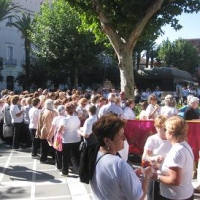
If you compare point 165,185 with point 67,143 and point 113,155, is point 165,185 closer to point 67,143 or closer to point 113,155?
point 113,155

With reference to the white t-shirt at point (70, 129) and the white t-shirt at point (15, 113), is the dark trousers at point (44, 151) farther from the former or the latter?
the white t-shirt at point (15, 113)

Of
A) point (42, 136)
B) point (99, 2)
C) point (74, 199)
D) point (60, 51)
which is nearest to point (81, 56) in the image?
point (60, 51)

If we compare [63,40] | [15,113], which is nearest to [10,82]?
[63,40]

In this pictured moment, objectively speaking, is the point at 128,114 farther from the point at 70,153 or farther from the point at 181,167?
the point at 181,167

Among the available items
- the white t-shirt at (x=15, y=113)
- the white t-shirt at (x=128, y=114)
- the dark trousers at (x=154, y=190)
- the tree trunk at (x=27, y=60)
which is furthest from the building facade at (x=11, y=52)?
the dark trousers at (x=154, y=190)

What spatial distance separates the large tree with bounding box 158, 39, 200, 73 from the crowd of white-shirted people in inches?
2042

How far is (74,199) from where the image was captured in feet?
21.6

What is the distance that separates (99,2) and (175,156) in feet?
40.8

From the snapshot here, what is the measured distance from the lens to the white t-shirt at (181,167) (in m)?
3.63

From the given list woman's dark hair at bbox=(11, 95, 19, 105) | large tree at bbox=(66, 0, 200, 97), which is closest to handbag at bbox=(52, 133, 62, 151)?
woman's dark hair at bbox=(11, 95, 19, 105)

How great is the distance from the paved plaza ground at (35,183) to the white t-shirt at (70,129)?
85cm

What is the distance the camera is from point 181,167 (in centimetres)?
361

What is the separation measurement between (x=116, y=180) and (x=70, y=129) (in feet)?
17.1

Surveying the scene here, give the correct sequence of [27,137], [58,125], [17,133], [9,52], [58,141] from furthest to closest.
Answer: [9,52] → [27,137] → [17,133] → [58,125] → [58,141]
